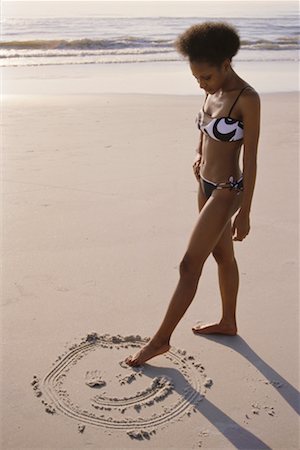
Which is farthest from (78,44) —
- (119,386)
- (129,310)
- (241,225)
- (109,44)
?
(119,386)

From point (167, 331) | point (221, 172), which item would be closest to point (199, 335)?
point (167, 331)

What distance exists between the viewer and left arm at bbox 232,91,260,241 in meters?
2.94

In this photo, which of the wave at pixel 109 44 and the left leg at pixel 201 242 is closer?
the left leg at pixel 201 242

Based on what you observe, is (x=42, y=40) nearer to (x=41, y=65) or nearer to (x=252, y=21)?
(x=41, y=65)

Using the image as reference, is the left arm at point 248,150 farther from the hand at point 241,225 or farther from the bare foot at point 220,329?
the bare foot at point 220,329

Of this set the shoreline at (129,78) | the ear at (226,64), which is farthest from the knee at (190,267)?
the shoreline at (129,78)

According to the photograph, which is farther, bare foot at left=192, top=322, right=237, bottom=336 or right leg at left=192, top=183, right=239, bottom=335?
bare foot at left=192, top=322, right=237, bottom=336

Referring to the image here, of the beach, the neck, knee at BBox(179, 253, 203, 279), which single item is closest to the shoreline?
the beach

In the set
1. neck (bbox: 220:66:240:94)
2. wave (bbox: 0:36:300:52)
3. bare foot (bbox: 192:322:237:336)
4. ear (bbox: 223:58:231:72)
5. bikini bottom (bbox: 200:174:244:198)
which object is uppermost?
wave (bbox: 0:36:300:52)

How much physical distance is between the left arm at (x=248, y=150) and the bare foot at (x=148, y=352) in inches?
26.8

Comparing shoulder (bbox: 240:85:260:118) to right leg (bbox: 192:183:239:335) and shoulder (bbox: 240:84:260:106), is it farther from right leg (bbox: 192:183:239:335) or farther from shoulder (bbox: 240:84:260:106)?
right leg (bbox: 192:183:239:335)

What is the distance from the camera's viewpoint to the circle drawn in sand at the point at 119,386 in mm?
2918

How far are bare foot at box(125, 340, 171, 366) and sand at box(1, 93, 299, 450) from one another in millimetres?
56

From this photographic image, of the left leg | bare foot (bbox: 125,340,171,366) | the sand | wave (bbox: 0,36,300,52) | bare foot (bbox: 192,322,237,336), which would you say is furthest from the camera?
wave (bbox: 0,36,300,52)
